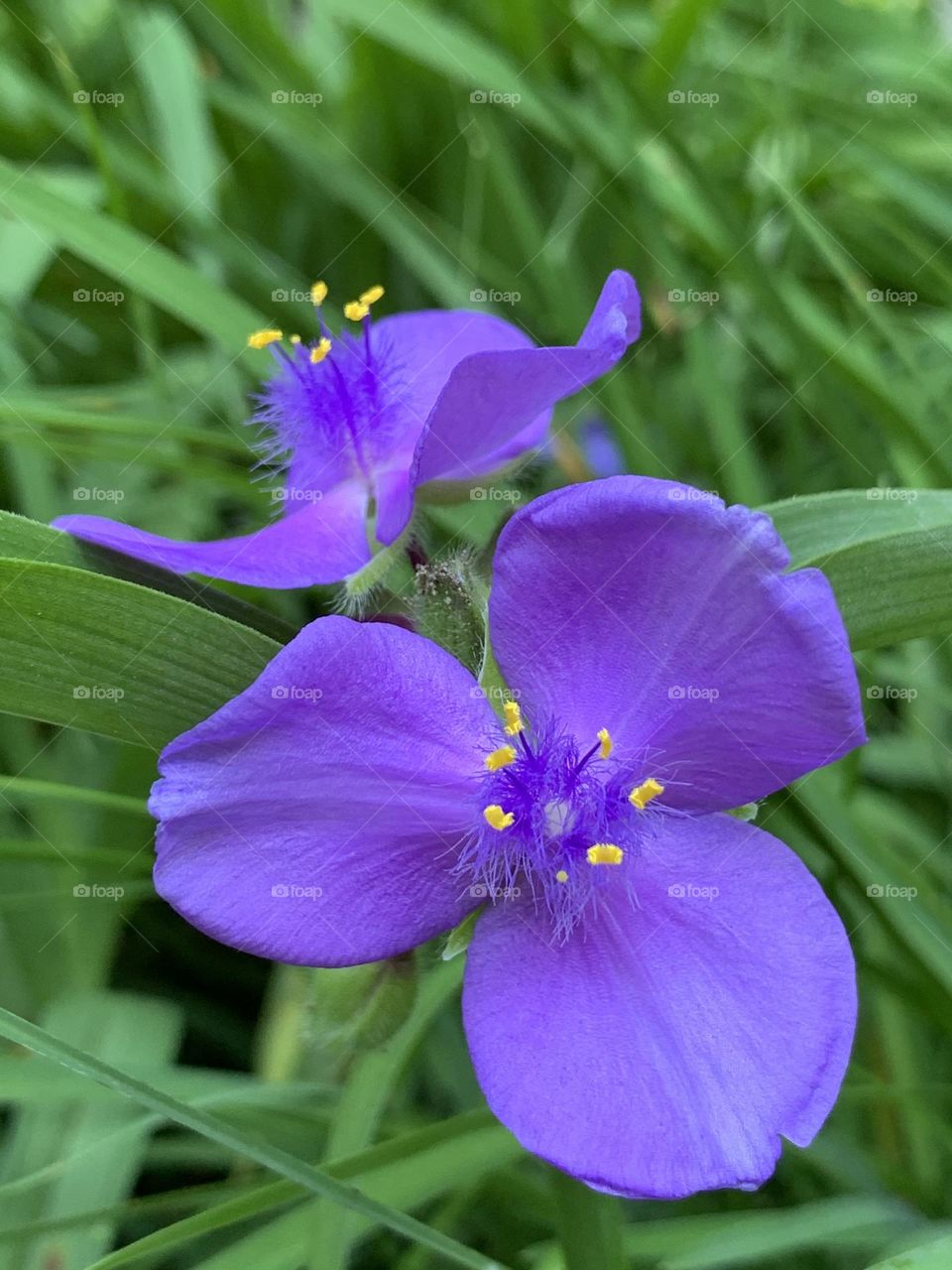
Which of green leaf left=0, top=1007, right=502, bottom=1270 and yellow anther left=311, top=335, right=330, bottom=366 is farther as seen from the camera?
yellow anther left=311, top=335, right=330, bottom=366

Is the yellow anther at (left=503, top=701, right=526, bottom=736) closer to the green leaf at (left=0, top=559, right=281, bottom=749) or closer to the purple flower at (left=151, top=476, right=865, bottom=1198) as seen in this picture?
the purple flower at (left=151, top=476, right=865, bottom=1198)

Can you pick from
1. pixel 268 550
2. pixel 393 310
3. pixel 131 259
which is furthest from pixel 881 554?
pixel 393 310

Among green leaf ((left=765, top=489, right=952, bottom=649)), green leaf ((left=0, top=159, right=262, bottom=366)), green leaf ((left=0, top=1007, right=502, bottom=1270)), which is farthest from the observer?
green leaf ((left=0, top=159, right=262, bottom=366))

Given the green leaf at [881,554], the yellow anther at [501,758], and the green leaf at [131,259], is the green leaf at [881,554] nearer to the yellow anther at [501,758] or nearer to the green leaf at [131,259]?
the yellow anther at [501,758]

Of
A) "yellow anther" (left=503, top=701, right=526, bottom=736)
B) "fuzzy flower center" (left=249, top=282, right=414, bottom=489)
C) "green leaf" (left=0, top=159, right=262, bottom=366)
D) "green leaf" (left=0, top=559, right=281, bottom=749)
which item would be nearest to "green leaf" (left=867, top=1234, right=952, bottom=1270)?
"yellow anther" (left=503, top=701, right=526, bottom=736)

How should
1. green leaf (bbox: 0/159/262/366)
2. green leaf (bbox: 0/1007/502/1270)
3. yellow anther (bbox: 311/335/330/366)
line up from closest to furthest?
1. green leaf (bbox: 0/1007/502/1270)
2. yellow anther (bbox: 311/335/330/366)
3. green leaf (bbox: 0/159/262/366)

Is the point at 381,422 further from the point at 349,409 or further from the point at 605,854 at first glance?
the point at 605,854

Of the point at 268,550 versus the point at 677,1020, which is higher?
the point at 268,550
